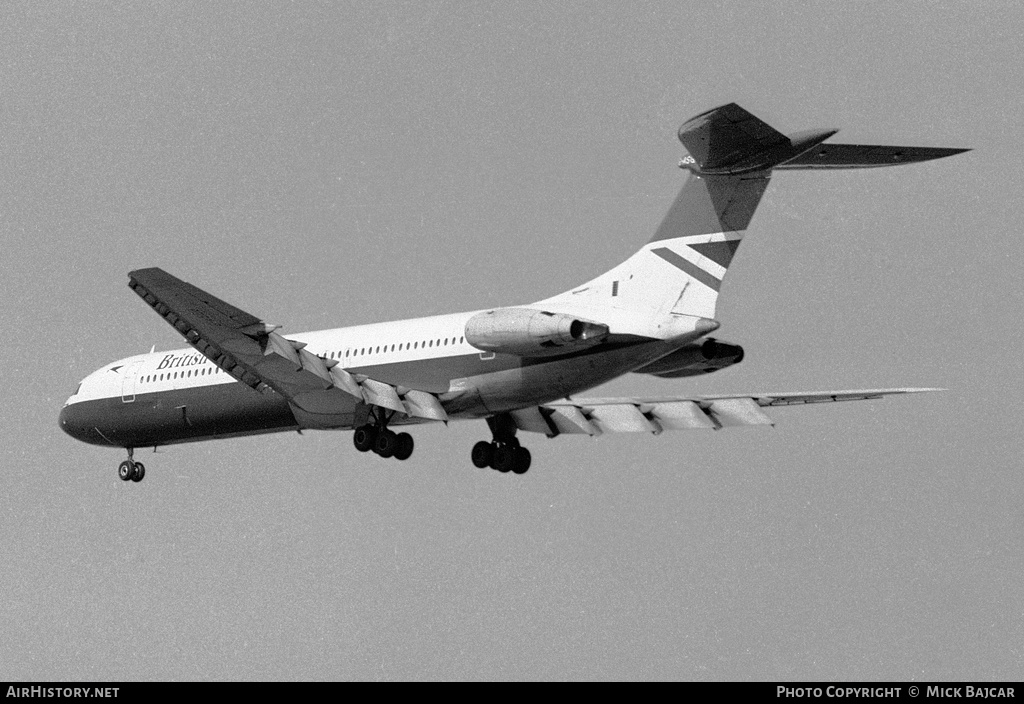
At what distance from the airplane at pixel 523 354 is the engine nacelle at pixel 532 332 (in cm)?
4

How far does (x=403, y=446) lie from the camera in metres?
39.8

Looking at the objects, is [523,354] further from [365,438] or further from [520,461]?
[520,461]

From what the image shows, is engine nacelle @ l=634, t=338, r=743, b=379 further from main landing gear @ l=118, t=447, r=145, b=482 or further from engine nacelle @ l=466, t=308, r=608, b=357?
main landing gear @ l=118, t=447, r=145, b=482

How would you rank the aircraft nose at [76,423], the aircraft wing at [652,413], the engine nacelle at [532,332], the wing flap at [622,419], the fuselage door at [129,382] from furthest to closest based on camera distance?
Result: the aircraft nose at [76,423]
the fuselage door at [129,382]
the wing flap at [622,419]
the aircraft wing at [652,413]
the engine nacelle at [532,332]

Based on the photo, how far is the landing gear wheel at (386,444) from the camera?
131 ft

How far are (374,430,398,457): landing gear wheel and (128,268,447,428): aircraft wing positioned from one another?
89 centimetres

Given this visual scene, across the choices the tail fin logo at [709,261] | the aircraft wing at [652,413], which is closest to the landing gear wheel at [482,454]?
the aircraft wing at [652,413]

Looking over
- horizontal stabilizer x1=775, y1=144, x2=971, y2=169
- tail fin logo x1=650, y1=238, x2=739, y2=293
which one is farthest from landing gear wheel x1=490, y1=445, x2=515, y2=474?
horizontal stabilizer x1=775, y1=144, x2=971, y2=169

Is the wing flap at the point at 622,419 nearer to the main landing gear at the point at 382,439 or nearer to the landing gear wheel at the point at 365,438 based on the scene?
the main landing gear at the point at 382,439
